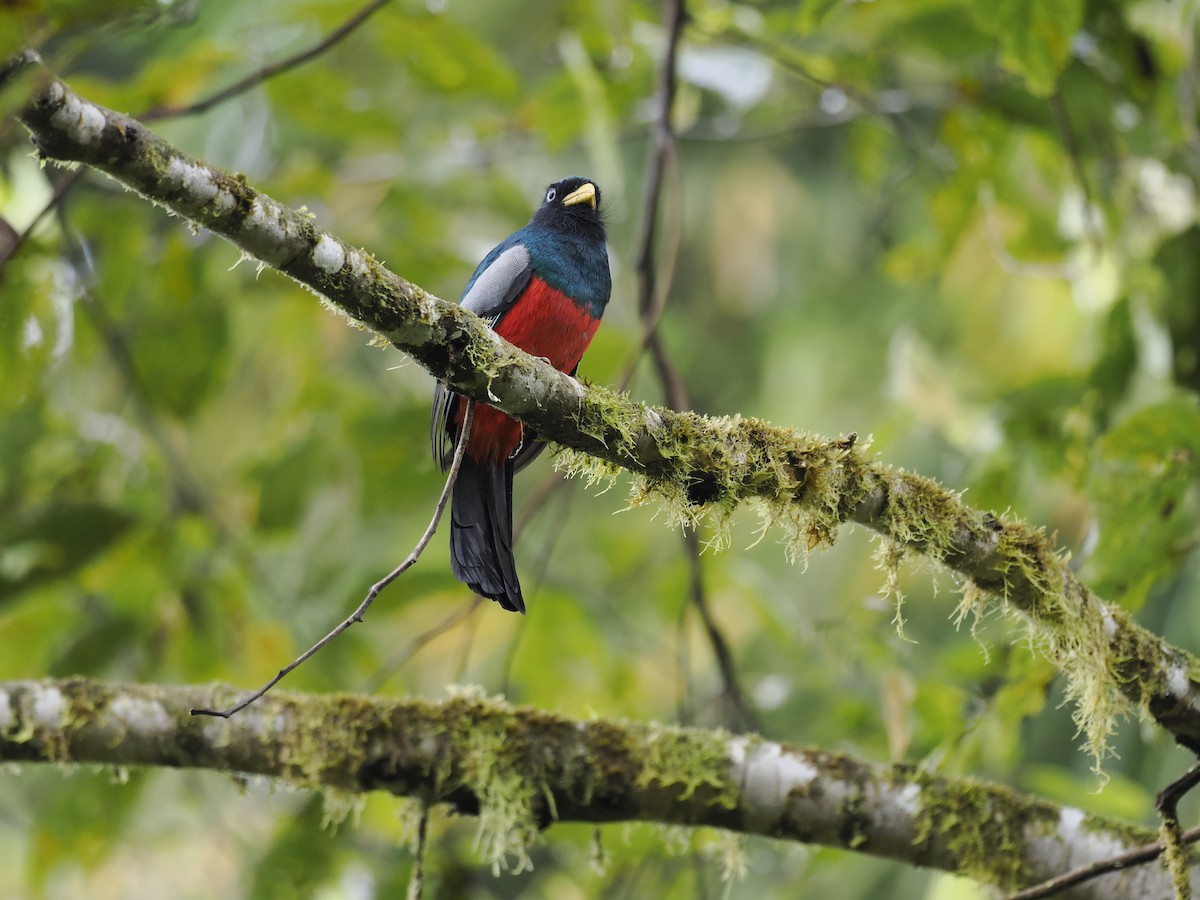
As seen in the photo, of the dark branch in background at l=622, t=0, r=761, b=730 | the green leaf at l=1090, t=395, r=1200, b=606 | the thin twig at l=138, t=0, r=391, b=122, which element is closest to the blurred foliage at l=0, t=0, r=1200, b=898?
the green leaf at l=1090, t=395, r=1200, b=606

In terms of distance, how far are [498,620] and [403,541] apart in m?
1.81

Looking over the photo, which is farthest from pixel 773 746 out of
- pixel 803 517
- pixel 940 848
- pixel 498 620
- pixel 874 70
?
pixel 498 620

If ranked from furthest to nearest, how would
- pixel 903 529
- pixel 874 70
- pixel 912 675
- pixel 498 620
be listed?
pixel 498 620 → pixel 874 70 → pixel 912 675 → pixel 903 529

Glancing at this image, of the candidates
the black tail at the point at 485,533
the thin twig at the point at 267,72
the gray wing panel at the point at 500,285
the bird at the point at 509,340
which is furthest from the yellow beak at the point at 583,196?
the black tail at the point at 485,533

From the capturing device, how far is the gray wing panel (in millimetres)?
3109

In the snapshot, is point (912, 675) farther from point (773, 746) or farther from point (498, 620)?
point (498, 620)

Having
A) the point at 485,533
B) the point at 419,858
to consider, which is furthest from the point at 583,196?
the point at 419,858

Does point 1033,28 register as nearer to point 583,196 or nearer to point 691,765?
point 583,196

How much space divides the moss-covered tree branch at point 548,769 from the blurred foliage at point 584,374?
0.47 ft

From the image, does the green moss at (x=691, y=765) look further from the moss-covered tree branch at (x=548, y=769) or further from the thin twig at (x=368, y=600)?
the thin twig at (x=368, y=600)

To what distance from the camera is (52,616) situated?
3.80 meters

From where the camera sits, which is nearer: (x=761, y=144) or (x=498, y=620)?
(x=498, y=620)

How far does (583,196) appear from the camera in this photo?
146 inches

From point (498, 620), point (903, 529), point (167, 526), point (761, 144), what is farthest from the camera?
point (761, 144)
